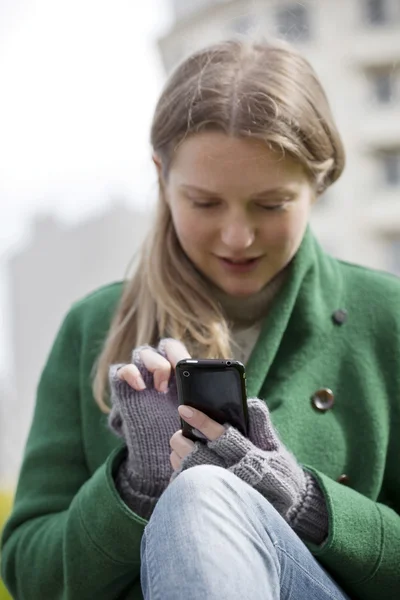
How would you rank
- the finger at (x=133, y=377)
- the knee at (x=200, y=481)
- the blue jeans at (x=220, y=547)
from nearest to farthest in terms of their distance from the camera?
the blue jeans at (x=220, y=547), the knee at (x=200, y=481), the finger at (x=133, y=377)

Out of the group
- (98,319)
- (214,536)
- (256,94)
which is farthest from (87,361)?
(214,536)

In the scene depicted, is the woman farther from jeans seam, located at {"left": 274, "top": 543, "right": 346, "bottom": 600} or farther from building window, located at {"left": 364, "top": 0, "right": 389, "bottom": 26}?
building window, located at {"left": 364, "top": 0, "right": 389, "bottom": 26}

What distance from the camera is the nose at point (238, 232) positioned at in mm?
1587

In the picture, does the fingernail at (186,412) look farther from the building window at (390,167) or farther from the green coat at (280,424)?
the building window at (390,167)

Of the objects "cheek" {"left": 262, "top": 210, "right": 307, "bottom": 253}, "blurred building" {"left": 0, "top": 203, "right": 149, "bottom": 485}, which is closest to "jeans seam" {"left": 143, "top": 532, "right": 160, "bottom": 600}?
"cheek" {"left": 262, "top": 210, "right": 307, "bottom": 253}

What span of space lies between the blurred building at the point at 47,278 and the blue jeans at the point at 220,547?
1204 centimetres

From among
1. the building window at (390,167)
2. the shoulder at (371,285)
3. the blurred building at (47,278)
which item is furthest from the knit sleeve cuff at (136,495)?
the building window at (390,167)

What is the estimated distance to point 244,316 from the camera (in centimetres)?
177

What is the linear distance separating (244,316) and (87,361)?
310 millimetres

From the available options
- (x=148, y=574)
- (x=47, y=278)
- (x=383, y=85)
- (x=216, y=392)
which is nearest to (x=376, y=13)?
(x=383, y=85)

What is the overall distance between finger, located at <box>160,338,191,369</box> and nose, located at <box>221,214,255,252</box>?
0.64ft

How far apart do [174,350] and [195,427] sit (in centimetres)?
19

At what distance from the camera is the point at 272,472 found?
1319 mm

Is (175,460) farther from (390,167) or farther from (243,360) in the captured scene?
(390,167)
